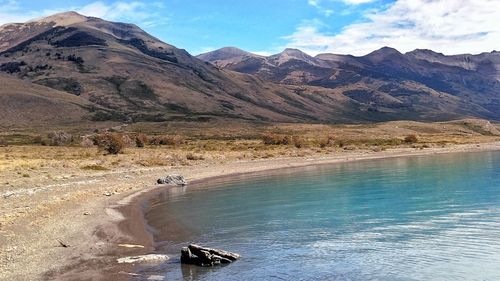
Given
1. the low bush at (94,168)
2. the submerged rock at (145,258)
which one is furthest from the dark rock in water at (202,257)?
the low bush at (94,168)

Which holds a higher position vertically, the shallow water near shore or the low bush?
the low bush

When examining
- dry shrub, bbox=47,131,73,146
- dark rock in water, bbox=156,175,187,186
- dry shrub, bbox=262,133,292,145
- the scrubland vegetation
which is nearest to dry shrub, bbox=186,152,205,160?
the scrubland vegetation

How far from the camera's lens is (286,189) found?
180ft

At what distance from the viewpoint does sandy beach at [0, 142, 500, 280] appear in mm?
21781

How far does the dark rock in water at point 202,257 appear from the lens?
23312 millimetres

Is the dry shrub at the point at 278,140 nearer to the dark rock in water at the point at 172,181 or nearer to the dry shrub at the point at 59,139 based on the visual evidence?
the dry shrub at the point at 59,139

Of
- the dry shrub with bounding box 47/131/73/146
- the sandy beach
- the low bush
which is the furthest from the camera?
the dry shrub with bounding box 47/131/73/146

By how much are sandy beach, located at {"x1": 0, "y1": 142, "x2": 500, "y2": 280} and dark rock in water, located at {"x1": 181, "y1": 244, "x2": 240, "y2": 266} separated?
2.73m

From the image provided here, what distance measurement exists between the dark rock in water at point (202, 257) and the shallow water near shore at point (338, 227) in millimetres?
495

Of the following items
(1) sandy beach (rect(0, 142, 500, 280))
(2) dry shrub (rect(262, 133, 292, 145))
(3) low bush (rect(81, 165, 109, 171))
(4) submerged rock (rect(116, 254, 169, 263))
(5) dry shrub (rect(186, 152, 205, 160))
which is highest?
(2) dry shrub (rect(262, 133, 292, 145))

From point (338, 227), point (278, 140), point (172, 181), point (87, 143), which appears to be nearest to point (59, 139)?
point (87, 143)

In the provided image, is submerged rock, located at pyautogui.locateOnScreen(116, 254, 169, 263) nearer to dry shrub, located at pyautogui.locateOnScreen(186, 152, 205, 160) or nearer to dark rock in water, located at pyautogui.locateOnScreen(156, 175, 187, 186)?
dark rock in water, located at pyautogui.locateOnScreen(156, 175, 187, 186)

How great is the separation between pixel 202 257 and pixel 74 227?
1062 cm

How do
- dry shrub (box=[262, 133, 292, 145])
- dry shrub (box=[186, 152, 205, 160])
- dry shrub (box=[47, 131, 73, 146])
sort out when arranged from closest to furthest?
dry shrub (box=[186, 152, 205, 160]) < dry shrub (box=[47, 131, 73, 146]) < dry shrub (box=[262, 133, 292, 145])
